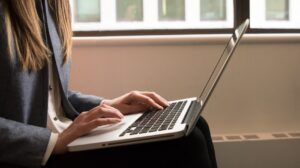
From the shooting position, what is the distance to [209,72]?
55.2 inches

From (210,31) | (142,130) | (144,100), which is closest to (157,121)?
(142,130)

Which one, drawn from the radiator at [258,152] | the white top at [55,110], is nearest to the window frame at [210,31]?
the radiator at [258,152]

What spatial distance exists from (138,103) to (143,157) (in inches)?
13.6

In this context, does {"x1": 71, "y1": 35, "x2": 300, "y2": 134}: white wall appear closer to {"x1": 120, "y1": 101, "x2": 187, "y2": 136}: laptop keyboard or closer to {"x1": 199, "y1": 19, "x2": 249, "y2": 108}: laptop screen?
{"x1": 199, "y1": 19, "x2": 249, "y2": 108}: laptop screen

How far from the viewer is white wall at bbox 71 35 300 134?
1378 mm

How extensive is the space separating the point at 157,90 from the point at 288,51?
20.5 inches

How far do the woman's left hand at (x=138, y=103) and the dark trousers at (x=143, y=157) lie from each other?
12.7 inches

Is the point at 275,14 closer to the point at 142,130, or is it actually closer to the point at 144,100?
the point at 144,100

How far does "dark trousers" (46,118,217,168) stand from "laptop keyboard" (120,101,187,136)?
0.03 m

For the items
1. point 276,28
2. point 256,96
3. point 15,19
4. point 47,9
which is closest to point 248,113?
point 256,96

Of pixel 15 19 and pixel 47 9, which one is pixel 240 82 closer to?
pixel 47 9

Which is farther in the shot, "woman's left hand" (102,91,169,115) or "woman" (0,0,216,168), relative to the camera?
"woman's left hand" (102,91,169,115)

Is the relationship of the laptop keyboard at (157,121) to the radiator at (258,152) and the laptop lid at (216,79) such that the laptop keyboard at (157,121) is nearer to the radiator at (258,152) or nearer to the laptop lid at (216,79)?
the laptop lid at (216,79)

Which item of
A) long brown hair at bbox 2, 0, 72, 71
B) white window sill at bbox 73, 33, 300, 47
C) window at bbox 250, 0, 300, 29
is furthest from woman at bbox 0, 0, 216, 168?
window at bbox 250, 0, 300, 29
